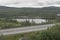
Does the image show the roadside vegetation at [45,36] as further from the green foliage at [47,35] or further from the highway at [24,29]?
the highway at [24,29]

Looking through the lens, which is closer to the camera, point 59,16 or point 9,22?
point 9,22

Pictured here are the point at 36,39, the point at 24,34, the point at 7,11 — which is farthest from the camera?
the point at 7,11

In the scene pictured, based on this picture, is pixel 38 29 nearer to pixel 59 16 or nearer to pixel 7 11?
pixel 59 16

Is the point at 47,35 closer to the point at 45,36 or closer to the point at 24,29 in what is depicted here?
the point at 45,36

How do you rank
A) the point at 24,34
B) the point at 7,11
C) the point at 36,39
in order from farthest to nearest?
the point at 7,11 → the point at 24,34 → the point at 36,39

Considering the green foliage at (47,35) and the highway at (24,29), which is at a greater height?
the green foliage at (47,35)

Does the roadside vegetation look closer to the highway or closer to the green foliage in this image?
the green foliage

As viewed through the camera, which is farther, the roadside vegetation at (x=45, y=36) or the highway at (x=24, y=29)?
the highway at (x=24, y=29)

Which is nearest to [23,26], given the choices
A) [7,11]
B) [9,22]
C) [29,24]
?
[29,24]

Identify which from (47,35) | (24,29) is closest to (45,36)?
(47,35)

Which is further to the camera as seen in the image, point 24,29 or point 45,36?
point 24,29

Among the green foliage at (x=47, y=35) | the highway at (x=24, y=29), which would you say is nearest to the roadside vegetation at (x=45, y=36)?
the green foliage at (x=47, y=35)
